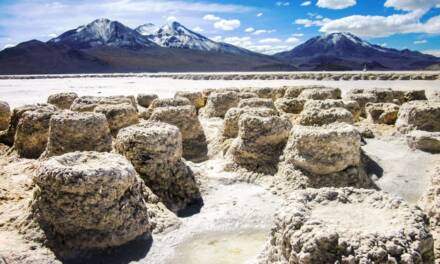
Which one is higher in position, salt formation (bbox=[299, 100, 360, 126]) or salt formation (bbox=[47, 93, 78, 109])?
salt formation (bbox=[299, 100, 360, 126])

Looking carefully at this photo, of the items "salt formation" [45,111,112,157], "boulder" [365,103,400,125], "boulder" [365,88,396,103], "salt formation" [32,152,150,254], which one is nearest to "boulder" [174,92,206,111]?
"boulder" [365,103,400,125]

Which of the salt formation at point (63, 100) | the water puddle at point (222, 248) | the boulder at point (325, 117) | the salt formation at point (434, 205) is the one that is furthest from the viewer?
the salt formation at point (63, 100)

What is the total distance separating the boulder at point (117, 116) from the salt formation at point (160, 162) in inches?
101

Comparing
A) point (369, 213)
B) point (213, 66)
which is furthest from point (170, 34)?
point (369, 213)

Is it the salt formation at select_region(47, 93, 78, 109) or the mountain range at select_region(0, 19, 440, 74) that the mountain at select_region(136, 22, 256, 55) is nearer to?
the mountain range at select_region(0, 19, 440, 74)

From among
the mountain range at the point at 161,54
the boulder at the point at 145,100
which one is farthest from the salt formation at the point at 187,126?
the mountain range at the point at 161,54

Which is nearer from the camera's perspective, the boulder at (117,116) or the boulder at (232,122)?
the boulder at (232,122)

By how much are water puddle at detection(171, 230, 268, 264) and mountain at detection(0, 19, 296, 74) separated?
159 feet

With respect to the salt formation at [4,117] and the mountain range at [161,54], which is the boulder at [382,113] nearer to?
the salt formation at [4,117]

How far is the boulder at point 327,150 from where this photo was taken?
23.4 ft

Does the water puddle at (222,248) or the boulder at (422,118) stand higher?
the boulder at (422,118)

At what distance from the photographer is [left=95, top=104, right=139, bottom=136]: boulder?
31.2 ft

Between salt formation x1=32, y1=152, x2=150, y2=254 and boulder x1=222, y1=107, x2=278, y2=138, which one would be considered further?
boulder x1=222, y1=107, x2=278, y2=138

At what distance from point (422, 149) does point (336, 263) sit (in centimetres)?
616
